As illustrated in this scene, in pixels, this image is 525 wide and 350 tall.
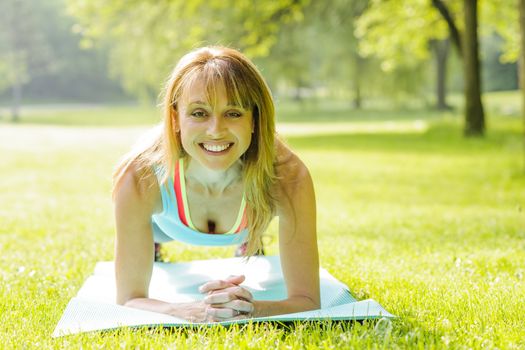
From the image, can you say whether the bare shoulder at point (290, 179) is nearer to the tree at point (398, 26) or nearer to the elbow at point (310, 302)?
the elbow at point (310, 302)

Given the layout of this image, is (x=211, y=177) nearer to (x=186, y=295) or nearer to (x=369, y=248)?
(x=186, y=295)

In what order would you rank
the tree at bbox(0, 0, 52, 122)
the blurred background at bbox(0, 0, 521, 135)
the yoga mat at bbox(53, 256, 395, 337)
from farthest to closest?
the tree at bbox(0, 0, 52, 122)
the blurred background at bbox(0, 0, 521, 135)
the yoga mat at bbox(53, 256, 395, 337)

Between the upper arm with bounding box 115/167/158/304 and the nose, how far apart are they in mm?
499

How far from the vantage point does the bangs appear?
3.08 m

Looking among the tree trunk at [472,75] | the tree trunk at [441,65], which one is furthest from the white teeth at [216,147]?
the tree trunk at [441,65]

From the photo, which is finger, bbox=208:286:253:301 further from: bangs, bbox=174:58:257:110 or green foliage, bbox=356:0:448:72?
green foliage, bbox=356:0:448:72

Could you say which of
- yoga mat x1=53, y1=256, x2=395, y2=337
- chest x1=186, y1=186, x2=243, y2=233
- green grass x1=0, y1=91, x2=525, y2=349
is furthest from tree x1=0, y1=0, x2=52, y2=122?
chest x1=186, y1=186, x2=243, y2=233

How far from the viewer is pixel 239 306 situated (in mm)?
Result: 3061

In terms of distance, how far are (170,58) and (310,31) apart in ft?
47.5

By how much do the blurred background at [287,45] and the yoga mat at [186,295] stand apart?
3.90 feet

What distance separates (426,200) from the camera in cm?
876

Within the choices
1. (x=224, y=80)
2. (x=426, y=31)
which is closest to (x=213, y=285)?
(x=224, y=80)

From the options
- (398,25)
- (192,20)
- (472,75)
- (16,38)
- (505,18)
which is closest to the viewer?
(472,75)

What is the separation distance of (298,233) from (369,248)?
207cm
